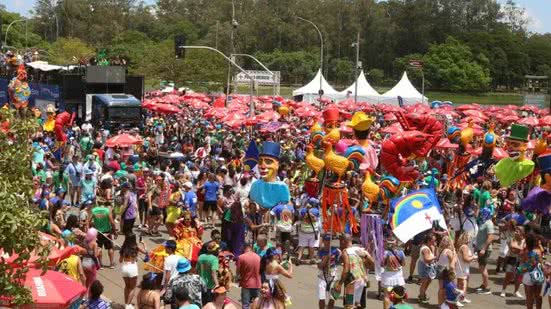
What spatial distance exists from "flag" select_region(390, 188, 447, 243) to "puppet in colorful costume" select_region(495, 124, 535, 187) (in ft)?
15.7

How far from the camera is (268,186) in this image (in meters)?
14.3

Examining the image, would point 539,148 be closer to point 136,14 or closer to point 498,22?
point 498,22

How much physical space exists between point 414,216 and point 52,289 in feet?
17.7

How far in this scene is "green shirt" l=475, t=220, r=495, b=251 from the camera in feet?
47.3

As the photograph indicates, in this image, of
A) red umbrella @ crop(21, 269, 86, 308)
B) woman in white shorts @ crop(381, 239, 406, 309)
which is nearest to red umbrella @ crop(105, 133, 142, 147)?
woman in white shorts @ crop(381, 239, 406, 309)

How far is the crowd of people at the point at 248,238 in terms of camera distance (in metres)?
10.7

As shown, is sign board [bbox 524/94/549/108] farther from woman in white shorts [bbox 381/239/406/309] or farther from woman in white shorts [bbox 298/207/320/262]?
woman in white shorts [bbox 381/239/406/309]

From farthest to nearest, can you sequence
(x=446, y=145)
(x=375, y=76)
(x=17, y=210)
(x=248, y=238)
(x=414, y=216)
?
(x=375, y=76) < (x=446, y=145) < (x=248, y=238) < (x=414, y=216) < (x=17, y=210)

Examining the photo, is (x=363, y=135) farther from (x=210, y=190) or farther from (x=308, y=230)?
(x=210, y=190)

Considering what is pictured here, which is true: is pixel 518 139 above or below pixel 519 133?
below

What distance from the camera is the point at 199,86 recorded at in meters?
Answer: 67.1

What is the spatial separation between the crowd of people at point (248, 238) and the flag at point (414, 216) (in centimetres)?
55

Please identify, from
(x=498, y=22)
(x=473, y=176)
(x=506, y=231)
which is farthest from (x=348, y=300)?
(x=498, y=22)

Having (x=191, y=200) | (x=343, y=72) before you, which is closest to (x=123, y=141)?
(x=191, y=200)
